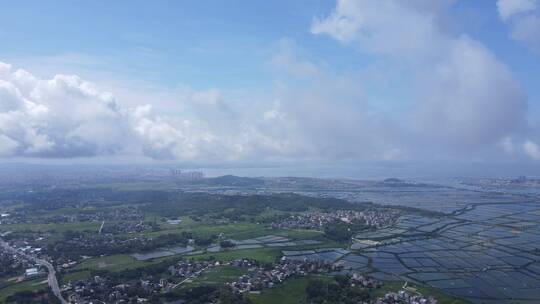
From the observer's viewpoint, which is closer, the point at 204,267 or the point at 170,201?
the point at 204,267

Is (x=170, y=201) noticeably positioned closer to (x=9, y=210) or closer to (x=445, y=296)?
(x=9, y=210)

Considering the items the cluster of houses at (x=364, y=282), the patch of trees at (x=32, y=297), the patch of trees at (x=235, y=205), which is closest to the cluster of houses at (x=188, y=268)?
the patch of trees at (x=32, y=297)

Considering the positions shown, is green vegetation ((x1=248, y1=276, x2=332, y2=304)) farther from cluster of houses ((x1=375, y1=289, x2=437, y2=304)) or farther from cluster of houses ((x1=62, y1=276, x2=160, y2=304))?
cluster of houses ((x1=62, y1=276, x2=160, y2=304))

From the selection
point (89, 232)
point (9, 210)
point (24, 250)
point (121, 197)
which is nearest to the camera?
point (24, 250)

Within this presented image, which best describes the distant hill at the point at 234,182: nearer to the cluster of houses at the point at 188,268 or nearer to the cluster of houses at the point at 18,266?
the cluster of houses at the point at 18,266

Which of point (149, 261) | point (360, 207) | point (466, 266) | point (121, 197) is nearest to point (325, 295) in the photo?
point (466, 266)

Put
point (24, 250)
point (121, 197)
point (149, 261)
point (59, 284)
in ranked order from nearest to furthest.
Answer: point (59, 284) < point (149, 261) < point (24, 250) < point (121, 197)

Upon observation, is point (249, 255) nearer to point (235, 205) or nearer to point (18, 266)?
point (18, 266)

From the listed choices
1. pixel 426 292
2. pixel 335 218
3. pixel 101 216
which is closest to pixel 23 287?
pixel 426 292
